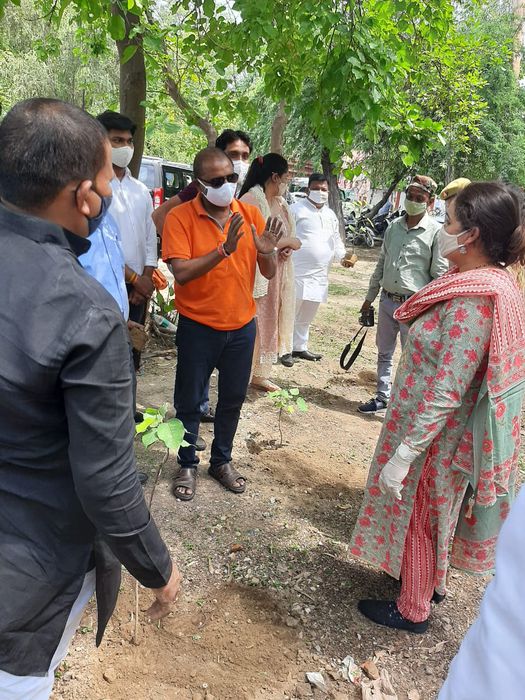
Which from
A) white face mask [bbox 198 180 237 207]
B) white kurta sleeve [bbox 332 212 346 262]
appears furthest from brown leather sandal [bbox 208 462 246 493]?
white kurta sleeve [bbox 332 212 346 262]

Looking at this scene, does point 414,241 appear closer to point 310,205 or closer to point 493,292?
point 310,205

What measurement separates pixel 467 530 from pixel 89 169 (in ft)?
6.25

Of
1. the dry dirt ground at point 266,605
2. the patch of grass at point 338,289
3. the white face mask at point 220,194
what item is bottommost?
the dry dirt ground at point 266,605

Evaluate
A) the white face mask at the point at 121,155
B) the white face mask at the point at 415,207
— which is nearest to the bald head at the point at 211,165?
the white face mask at the point at 121,155

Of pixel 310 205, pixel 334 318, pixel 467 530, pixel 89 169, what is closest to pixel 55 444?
pixel 89 169

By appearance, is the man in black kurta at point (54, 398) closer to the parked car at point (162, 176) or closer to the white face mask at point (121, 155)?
the white face mask at point (121, 155)

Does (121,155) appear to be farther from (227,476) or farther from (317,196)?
(317,196)

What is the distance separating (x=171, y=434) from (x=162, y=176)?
1000 cm

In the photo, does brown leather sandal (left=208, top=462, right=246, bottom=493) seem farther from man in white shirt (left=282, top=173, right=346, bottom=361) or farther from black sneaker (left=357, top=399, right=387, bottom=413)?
man in white shirt (left=282, top=173, right=346, bottom=361)

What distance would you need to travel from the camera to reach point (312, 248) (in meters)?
5.46

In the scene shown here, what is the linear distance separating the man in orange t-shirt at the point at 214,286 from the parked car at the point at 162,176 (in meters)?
7.99

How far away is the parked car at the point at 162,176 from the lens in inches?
424

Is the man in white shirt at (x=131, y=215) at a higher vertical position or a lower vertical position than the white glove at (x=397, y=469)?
higher

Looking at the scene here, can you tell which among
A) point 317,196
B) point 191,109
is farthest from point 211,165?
point 191,109
